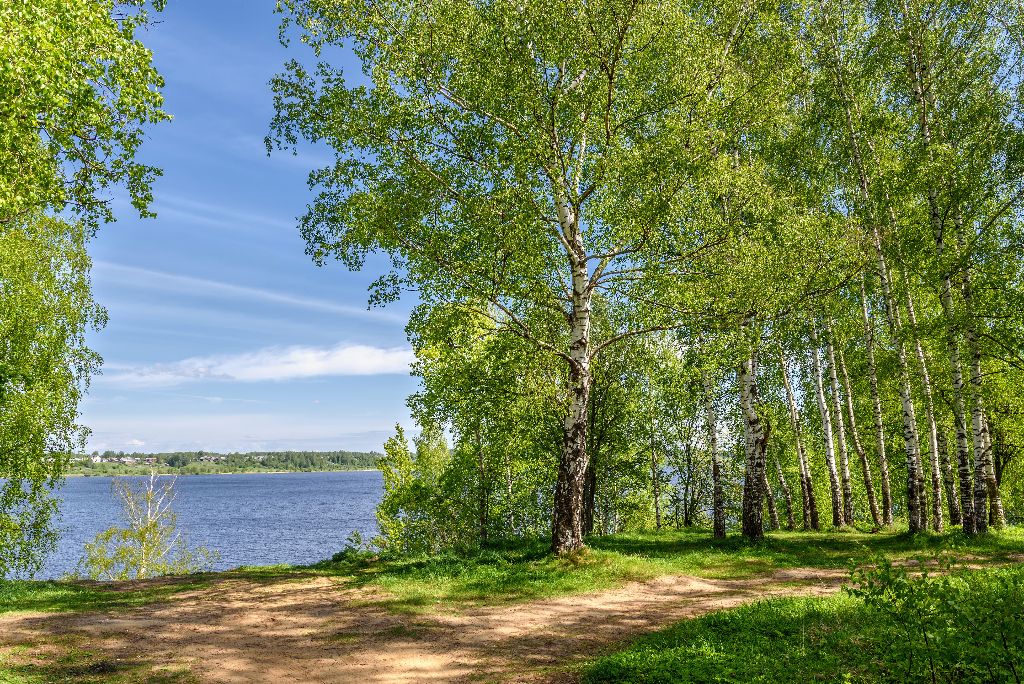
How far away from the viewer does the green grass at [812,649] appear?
18.1ft

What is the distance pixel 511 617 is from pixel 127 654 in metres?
6.08

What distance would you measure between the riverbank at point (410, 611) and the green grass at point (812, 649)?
0.79ft

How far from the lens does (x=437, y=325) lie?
14.8 metres

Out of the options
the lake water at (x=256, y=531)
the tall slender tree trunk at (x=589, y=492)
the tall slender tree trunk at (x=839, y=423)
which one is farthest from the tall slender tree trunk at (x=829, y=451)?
the lake water at (x=256, y=531)

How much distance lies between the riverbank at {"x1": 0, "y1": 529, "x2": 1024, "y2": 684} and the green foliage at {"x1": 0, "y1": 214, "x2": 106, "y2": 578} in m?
6.01

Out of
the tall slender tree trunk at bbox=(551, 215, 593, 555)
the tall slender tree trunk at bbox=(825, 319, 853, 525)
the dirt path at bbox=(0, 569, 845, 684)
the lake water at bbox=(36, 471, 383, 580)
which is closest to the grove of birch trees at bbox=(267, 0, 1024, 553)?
the tall slender tree trunk at bbox=(551, 215, 593, 555)

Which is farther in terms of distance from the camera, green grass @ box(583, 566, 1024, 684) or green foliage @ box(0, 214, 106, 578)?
green foliage @ box(0, 214, 106, 578)

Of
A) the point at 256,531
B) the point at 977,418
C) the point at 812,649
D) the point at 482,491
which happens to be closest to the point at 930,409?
the point at 977,418

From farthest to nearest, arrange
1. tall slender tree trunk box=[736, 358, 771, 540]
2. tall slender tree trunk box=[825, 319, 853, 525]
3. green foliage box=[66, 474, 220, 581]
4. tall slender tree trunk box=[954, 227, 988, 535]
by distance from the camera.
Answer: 1. green foliage box=[66, 474, 220, 581]
2. tall slender tree trunk box=[825, 319, 853, 525]
3. tall slender tree trunk box=[736, 358, 771, 540]
4. tall slender tree trunk box=[954, 227, 988, 535]

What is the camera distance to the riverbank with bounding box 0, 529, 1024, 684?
8.02m

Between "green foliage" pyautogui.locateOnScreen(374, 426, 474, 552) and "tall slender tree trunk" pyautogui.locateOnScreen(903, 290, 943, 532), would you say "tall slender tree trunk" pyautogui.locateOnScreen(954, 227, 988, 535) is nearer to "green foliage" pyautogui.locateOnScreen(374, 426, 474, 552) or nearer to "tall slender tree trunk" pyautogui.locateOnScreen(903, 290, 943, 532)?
"tall slender tree trunk" pyautogui.locateOnScreen(903, 290, 943, 532)

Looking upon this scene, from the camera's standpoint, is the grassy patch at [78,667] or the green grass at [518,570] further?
the green grass at [518,570]

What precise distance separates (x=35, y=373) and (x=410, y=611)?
1595 centimetres

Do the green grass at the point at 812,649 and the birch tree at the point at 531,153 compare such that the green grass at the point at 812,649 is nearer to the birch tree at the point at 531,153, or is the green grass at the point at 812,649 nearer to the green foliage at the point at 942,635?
the green foliage at the point at 942,635
